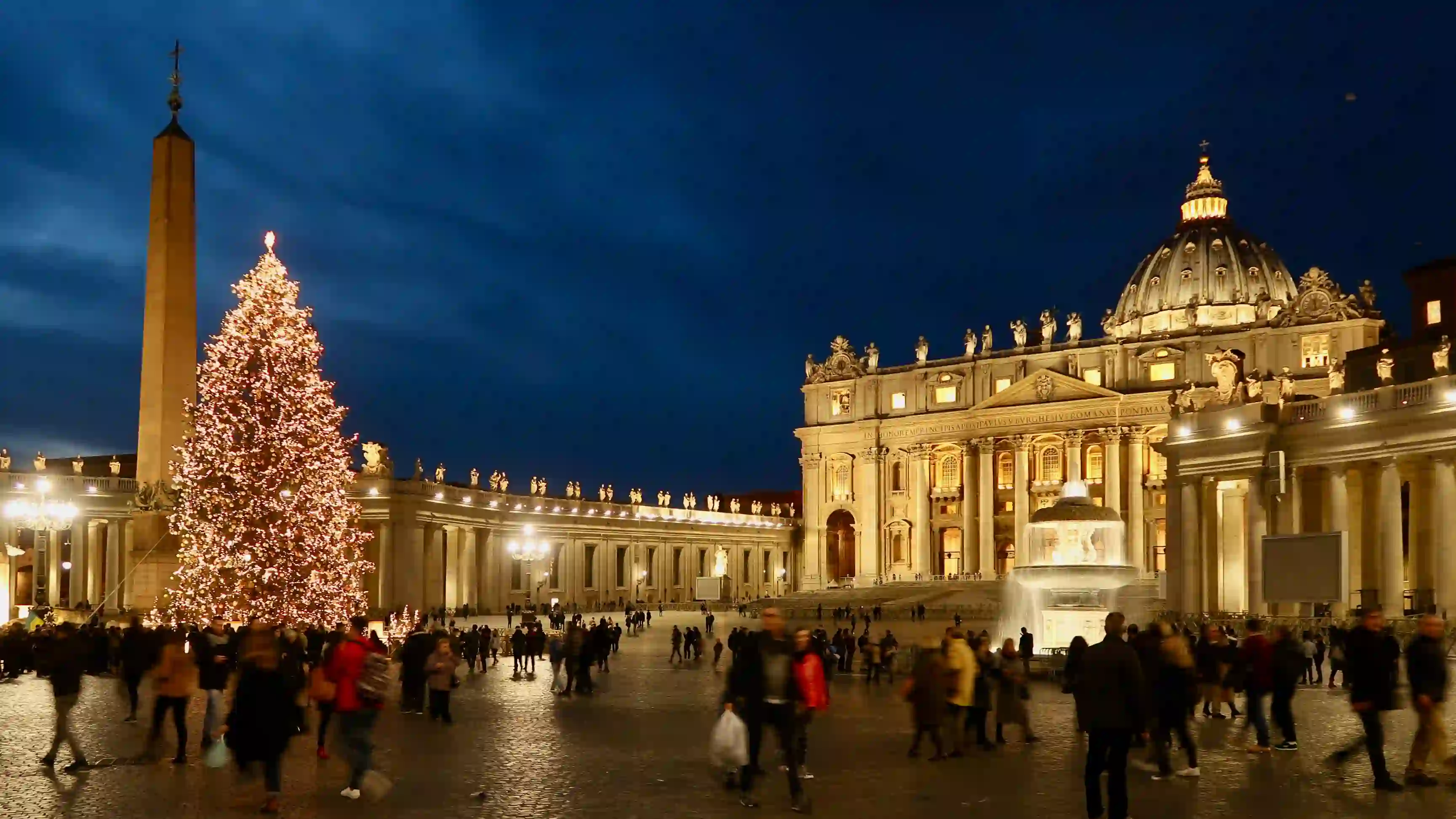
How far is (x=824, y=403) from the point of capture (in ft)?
364

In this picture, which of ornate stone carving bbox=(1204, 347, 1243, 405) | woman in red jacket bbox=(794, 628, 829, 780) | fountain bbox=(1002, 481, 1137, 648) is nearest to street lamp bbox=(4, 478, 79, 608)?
fountain bbox=(1002, 481, 1137, 648)

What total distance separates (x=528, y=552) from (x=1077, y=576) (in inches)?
1453

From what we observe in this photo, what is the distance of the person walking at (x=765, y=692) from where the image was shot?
12758 mm

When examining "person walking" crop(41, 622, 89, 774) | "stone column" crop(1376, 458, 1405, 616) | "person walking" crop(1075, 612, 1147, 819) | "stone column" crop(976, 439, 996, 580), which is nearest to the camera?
"person walking" crop(1075, 612, 1147, 819)

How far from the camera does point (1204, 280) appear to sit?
375ft

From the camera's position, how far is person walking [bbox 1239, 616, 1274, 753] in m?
16.1

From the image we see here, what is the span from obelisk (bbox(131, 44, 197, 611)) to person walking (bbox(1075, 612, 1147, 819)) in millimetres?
24227

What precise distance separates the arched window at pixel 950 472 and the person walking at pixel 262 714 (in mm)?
93826

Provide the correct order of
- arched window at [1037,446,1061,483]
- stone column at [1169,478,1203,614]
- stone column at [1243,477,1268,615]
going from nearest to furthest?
1. stone column at [1243,477,1268,615]
2. stone column at [1169,478,1203,614]
3. arched window at [1037,446,1061,483]

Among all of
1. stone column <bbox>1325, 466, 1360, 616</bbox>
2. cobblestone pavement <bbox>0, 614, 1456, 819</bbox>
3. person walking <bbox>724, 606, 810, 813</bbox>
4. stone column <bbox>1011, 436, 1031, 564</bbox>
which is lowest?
cobblestone pavement <bbox>0, 614, 1456, 819</bbox>

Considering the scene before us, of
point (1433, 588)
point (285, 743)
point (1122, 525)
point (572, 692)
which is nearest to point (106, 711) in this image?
point (572, 692)

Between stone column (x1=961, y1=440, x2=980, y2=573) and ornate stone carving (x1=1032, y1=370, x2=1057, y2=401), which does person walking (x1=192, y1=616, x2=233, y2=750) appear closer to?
ornate stone carving (x1=1032, y1=370, x2=1057, y2=401)

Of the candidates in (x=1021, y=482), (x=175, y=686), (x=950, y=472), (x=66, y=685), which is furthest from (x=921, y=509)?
(x=66, y=685)

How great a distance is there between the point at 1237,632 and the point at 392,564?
4282cm
